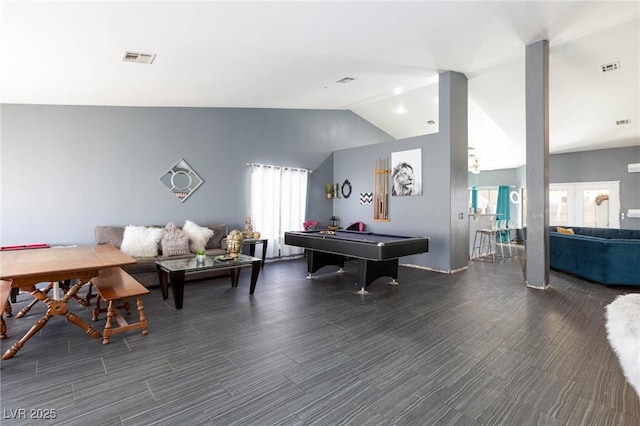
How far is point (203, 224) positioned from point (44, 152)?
2619mm

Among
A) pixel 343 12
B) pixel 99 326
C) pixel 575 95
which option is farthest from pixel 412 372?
pixel 575 95

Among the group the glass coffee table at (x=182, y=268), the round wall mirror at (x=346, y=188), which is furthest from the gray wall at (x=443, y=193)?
the glass coffee table at (x=182, y=268)

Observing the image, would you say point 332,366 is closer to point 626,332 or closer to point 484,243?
point 626,332

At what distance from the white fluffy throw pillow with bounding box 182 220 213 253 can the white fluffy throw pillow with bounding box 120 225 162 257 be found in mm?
495

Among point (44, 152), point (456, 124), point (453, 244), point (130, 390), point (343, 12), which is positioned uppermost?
point (343, 12)

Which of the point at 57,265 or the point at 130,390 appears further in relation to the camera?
the point at 57,265

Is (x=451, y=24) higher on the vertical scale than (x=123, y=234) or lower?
higher

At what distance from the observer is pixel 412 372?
2.33 m

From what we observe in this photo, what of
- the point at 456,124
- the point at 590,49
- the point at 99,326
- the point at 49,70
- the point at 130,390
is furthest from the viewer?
the point at 456,124

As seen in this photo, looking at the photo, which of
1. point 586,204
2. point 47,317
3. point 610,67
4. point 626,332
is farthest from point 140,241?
point 586,204

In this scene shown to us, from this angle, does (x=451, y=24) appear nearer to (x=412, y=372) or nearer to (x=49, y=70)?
(x=412, y=372)

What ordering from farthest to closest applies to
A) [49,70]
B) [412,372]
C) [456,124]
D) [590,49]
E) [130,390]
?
[456,124] < [590,49] < [49,70] < [412,372] < [130,390]

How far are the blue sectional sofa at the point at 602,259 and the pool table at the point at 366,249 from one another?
2683 millimetres

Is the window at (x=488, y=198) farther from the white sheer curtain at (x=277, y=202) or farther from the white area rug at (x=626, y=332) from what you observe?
the white area rug at (x=626, y=332)
